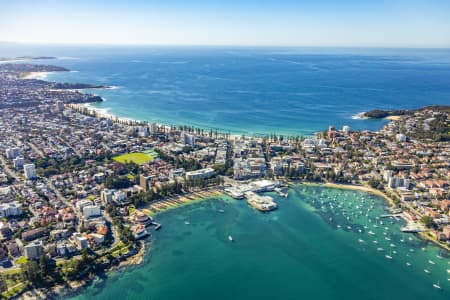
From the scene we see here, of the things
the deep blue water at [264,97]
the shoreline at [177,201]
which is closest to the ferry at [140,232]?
the shoreline at [177,201]

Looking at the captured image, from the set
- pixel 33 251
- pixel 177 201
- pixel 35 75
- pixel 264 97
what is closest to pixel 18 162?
pixel 33 251

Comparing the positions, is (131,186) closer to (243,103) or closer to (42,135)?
(42,135)

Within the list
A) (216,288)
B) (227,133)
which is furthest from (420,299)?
(227,133)

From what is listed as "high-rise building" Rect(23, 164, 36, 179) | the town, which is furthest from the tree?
"high-rise building" Rect(23, 164, 36, 179)

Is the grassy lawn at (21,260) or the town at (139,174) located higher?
the town at (139,174)

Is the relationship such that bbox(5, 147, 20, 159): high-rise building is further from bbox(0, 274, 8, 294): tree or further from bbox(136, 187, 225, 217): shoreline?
bbox(0, 274, 8, 294): tree

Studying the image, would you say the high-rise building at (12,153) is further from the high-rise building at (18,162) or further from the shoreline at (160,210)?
the shoreline at (160,210)
